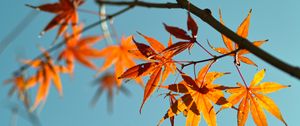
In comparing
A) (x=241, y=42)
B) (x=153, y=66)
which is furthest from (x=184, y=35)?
(x=241, y=42)

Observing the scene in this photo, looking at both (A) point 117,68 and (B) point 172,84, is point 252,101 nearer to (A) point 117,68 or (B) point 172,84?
(B) point 172,84

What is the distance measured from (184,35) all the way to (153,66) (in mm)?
115

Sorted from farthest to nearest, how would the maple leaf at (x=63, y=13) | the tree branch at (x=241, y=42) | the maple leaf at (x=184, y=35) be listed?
the maple leaf at (x=63, y=13), the maple leaf at (x=184, y=35), the tree branch at (x=241, y=42)

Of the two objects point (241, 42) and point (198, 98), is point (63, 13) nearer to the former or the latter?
point (198, 98)

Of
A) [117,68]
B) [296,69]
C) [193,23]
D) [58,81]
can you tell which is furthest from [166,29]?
[58,81]

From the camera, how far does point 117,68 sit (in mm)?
1543

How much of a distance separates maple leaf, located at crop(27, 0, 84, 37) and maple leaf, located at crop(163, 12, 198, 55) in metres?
0.41

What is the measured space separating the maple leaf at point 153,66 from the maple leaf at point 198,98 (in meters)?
0.04

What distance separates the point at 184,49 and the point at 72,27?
507 millimetres

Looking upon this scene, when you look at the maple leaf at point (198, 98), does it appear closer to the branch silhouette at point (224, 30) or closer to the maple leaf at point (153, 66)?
the maple leaf at point (153, 66)

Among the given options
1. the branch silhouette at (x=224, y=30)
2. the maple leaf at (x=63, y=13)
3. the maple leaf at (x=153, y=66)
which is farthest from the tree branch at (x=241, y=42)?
the maple leaf at (x=63, y=13)

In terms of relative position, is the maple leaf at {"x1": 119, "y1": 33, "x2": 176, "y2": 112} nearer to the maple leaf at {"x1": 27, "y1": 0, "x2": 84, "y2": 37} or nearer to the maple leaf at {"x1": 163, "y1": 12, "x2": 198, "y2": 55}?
the maple leaf at {"x1": 163, "y1": 12, "x2": 198, "y2": 55}

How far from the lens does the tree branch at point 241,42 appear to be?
47 cm

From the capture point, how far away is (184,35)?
2.66ft
